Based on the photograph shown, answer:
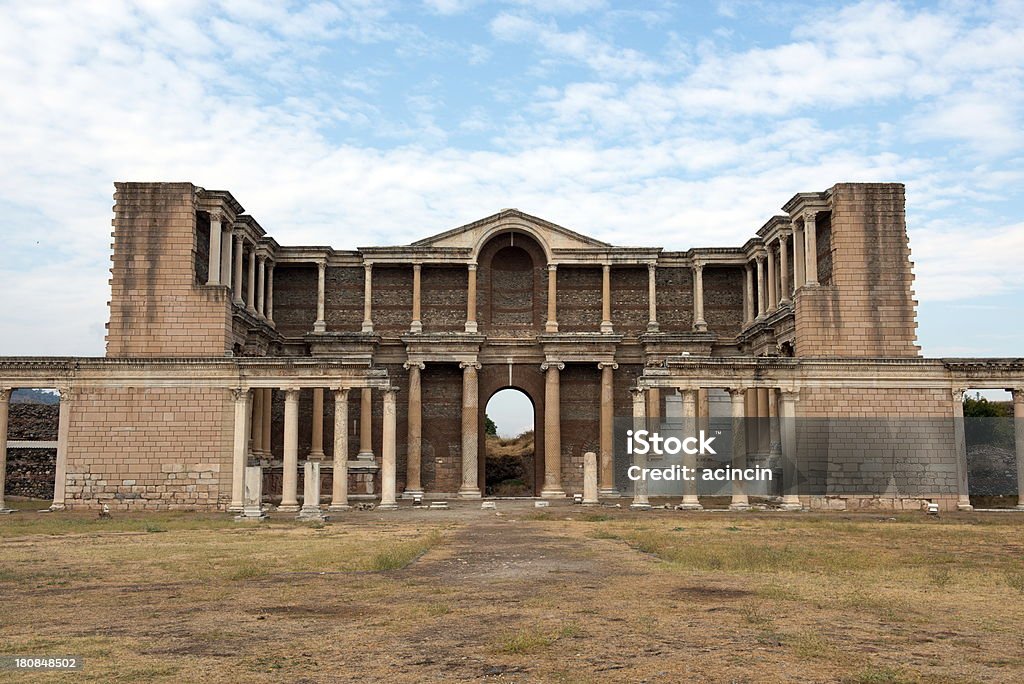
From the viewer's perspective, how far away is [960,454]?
38.0 meters

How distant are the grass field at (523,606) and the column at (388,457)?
1254 centimetres

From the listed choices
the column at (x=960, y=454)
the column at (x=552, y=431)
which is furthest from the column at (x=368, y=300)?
the column at (x=960, y=454)

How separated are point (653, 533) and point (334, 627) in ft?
50.5

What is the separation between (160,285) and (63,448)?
7.44 metres

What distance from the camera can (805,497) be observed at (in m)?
37.8

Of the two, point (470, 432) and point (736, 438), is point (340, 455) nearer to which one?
point (470, 432)

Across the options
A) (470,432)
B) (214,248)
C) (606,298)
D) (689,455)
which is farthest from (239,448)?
(606,298)

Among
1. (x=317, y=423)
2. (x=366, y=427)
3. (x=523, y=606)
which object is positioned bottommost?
(x=523, y=606)

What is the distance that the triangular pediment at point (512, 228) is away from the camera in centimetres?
4859

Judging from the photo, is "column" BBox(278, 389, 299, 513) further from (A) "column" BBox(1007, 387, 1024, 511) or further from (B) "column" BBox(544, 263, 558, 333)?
(A) "column" BBox(1007, 387, 1024, 511)

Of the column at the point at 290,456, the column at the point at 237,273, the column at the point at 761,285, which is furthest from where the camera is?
the column at the point at 761,285

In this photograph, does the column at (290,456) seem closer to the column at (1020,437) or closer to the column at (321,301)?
the column at (321,301)

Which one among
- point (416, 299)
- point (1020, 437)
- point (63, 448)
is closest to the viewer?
point (63, 448)

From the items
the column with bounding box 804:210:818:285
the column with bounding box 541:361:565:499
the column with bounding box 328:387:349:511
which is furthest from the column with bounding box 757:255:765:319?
the column with bounding box 328:387:349:511
